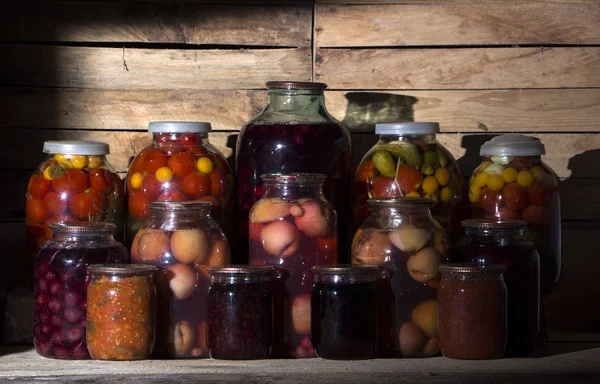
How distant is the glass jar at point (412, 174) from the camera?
1.76 m

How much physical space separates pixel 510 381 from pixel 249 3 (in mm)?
950

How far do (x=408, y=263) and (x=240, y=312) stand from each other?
0.93ft

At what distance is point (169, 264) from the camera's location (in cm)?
162

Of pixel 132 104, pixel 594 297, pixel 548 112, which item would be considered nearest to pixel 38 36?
pixel 132 104

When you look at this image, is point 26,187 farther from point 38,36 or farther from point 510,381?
point 510,381

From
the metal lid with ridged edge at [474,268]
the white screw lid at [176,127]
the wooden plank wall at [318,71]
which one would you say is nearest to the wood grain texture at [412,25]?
the wooden plank wall at [318,71]

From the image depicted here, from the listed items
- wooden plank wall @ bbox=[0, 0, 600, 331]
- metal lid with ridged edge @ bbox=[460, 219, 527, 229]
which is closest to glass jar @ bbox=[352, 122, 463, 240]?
metal lid with ridged edge @ bbox=[460, 219, 527, 229]

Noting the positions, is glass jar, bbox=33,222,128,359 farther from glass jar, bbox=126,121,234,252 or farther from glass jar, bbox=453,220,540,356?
glass jar, bbox=453,220,540,356

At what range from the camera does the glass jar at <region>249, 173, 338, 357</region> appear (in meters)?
1.62

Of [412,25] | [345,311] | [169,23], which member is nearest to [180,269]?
[345,311]

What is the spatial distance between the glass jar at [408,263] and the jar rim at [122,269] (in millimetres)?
342

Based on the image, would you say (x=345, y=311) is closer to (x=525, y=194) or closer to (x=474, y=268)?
(x=474, y=268)

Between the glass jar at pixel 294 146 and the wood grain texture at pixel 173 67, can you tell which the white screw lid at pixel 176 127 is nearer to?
the glass jar at pixel 294 146

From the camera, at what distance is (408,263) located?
63.6 inches
